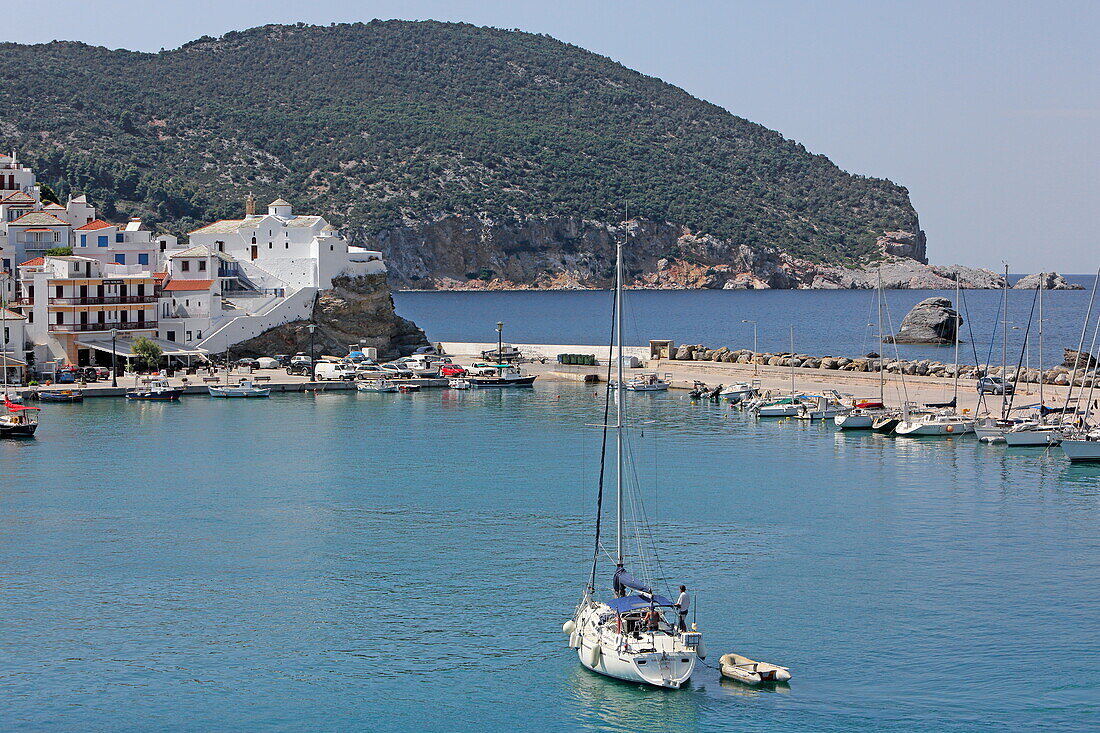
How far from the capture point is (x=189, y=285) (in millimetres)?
91812

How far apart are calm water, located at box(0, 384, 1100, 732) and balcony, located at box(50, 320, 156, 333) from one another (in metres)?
22.7

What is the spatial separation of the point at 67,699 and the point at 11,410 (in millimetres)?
44132

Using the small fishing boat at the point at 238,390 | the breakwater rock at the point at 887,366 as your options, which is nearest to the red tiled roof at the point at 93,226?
the small fishing boat at the point at 238,390

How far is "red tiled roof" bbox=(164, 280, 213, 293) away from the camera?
91.4 metres

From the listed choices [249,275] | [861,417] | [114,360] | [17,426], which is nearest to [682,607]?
[861,417]

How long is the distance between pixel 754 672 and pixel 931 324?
110137 millimetres

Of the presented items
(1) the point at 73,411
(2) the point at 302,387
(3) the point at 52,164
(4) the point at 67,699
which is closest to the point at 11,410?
(1) the point at 73,411

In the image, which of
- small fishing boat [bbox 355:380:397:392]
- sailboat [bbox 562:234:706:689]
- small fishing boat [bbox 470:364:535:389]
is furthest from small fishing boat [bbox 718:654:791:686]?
small fishing boat [bbox 470:364:535:389]

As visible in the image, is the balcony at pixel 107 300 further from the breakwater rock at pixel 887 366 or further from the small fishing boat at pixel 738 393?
the small fishing boat at pixel 738 393

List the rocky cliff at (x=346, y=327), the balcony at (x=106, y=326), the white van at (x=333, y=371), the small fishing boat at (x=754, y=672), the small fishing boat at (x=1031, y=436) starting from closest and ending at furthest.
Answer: the small fishing boat at (x=754, y=672), the small fishing boat at (x=1031, y=436), the balcony at (x=106, y=326), the white van at (x=333, y=371), the rocky cliff at (x=346, y=327)

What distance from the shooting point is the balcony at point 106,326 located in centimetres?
8544

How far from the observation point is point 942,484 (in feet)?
173

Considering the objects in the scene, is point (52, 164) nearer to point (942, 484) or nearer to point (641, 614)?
point (942, 484)

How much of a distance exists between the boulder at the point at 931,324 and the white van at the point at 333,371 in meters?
59.8
